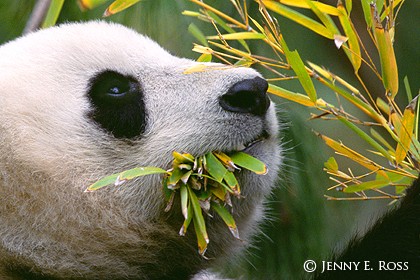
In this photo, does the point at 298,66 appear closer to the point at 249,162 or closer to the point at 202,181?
the point at 249,162

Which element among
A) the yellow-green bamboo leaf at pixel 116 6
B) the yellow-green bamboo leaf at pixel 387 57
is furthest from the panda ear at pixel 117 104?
the yellow-green bamboo leaf at pixel 387 57

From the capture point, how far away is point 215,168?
93.4 inches

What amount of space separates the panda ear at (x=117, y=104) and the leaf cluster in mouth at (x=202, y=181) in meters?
0.27

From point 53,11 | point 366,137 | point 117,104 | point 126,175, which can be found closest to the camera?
point 126,175

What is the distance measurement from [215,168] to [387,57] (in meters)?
0.66

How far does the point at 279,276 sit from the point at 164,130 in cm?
189

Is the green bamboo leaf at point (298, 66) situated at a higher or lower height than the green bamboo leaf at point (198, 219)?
higher

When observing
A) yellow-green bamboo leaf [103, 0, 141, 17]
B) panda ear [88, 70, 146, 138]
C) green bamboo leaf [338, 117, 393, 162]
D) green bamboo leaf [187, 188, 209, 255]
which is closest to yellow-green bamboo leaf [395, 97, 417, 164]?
green bamboo leaf [338, 117, 393, 162]

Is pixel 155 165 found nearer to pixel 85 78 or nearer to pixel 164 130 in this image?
pixel 164 130

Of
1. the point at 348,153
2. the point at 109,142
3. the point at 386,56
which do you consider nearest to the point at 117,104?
the point at 109,142

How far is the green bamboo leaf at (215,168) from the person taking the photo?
7.61 feet

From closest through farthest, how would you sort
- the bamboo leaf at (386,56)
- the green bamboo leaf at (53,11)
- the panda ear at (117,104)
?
the bamboo leaf at (386,56), the panda ear at (117,104), the green bamboo leaf at (53,11)

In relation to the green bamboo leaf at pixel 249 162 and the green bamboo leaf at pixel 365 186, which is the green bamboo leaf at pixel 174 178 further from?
the green bamboo leaf at pixel 365 186

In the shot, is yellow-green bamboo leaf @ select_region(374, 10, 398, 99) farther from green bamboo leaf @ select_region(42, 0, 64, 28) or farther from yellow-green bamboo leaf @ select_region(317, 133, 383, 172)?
green bamboo leaf @ select_region(42, 0, 64, 28)
